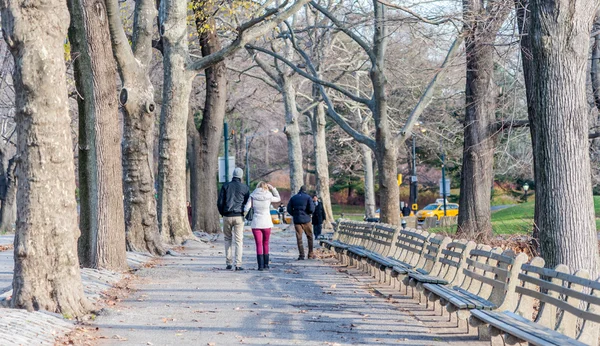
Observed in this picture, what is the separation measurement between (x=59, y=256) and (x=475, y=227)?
48.1 ft

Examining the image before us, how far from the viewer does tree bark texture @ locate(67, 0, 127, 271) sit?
15070 millimetres

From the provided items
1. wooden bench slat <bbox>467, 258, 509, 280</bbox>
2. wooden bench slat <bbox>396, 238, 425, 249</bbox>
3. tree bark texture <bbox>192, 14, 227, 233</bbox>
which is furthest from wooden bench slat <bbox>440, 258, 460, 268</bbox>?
tree bark texture <bbox>192, 14, 227, 233</bbox>

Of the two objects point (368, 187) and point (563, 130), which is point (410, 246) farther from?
point (368, 187)

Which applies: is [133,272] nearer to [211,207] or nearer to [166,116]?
[166,116]

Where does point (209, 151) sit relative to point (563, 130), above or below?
above

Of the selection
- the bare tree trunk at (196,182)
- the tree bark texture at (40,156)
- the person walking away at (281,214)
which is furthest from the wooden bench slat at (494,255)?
the person walking away at (281,214)

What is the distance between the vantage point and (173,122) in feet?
78.0

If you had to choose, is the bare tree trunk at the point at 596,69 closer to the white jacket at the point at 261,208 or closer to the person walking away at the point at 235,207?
the white jacket at the point at 261,208

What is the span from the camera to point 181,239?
23.8m

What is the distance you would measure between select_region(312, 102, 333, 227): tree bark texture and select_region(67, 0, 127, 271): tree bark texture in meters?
24.0

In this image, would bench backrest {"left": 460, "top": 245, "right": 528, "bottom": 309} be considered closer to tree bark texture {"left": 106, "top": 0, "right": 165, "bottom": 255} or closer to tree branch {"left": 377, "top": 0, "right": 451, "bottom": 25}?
tree bark texture {"left": 106, "top": 0, "right": 165, "bottom": 255}

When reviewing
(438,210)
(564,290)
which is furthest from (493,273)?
(438,210)

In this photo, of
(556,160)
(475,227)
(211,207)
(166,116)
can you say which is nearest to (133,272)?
(556,160)

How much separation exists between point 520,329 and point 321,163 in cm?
3237
